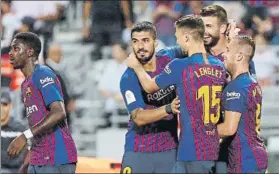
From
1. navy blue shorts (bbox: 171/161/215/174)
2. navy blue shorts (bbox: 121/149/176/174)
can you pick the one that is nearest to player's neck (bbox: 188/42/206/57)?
navy blue shorts (bbox: 171/161/215/174)

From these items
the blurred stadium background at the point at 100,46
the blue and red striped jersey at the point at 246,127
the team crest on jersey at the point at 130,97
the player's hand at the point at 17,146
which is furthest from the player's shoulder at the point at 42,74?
the blurred stadium background at the point at 100,46

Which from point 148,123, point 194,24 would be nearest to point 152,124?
point 148,123

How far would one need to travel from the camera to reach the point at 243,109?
28.0 feet

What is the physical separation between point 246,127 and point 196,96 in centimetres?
55

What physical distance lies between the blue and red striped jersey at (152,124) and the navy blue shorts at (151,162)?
0.16ft

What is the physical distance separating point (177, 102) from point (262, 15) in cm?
985

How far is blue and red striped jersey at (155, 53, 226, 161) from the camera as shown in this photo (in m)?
8.45

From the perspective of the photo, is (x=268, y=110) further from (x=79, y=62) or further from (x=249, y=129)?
(x=249, y=129)

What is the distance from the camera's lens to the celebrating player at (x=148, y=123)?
9.02 metres

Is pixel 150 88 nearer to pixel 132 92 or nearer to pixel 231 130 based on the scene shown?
pixel 132 92

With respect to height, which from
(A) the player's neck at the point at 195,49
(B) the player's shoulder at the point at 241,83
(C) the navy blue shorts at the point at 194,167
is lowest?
(C) the navy blue shorts at the point at 194,167

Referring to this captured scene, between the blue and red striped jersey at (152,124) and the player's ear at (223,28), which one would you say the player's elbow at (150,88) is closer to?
the blue and red striped jersey at (152,124)

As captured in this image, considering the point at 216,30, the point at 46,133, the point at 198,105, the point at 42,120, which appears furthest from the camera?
the point at 216,30

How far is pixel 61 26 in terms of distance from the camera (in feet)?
63.8
